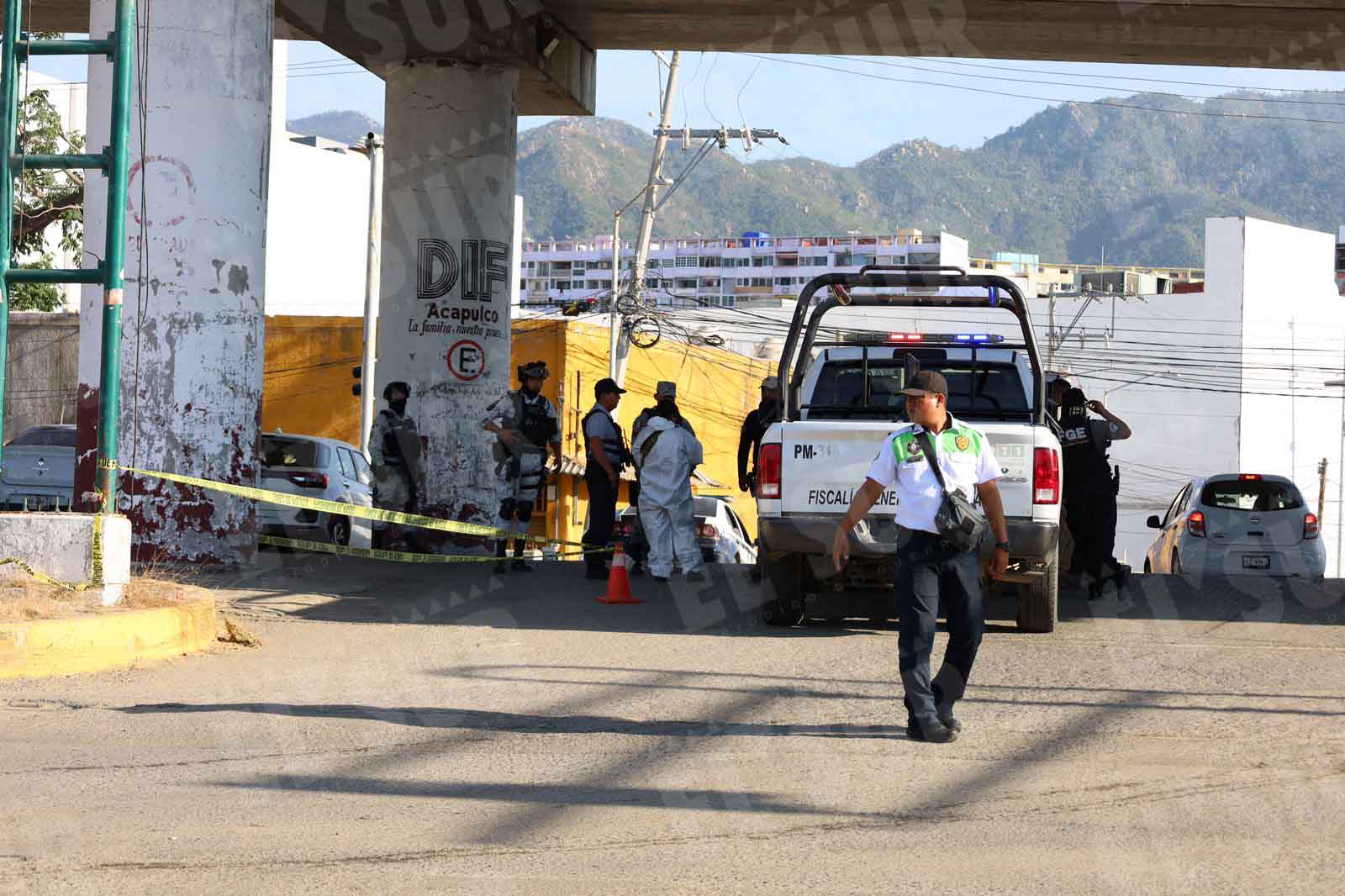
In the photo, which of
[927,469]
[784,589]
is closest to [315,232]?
[784,589]

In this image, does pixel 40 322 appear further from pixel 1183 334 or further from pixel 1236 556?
pixel 1183 334

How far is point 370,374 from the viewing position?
33500 mm

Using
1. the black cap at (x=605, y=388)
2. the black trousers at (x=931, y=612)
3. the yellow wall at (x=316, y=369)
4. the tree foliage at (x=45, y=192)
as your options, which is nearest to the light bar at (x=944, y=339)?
the black cap at (x=605, y=388)

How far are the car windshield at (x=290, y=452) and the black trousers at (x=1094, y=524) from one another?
31.9ft

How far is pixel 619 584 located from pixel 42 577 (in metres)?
4.77

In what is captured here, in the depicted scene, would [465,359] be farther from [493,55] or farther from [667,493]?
[667,493]

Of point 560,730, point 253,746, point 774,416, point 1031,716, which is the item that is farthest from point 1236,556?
point 253,746

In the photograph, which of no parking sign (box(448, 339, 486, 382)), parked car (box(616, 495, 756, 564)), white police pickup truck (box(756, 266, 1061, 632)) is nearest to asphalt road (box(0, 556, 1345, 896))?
white police pickup truck (box(756, 266, 1061, 632))

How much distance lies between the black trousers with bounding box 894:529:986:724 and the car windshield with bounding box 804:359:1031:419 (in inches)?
178

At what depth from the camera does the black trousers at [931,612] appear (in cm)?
757

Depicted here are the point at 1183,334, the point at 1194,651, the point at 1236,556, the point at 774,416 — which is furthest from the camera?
the point at 1183,334

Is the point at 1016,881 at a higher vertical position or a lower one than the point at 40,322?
lower

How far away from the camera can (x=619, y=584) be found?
43.4ft

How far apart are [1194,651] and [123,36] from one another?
7.68 m
